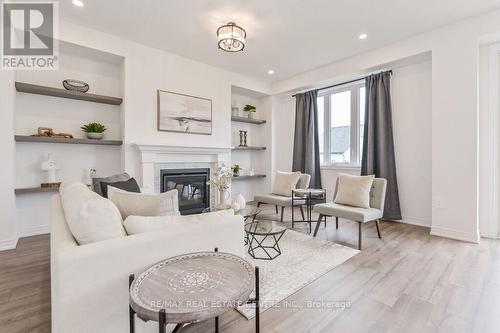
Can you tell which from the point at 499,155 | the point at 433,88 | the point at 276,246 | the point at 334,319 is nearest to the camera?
the point at 334,319

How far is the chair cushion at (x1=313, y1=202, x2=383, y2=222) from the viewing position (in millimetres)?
2869

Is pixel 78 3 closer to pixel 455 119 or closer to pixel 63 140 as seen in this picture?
pixel 63 140

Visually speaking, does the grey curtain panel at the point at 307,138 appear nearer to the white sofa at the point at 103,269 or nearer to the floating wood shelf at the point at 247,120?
the floating wood shelf at the point at 247,120

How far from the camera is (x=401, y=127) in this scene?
4043 millimetres

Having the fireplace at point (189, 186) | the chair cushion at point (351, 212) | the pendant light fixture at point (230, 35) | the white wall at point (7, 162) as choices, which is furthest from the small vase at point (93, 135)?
the chair cushion at point (351, 212)

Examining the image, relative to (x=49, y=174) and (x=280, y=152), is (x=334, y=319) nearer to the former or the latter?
(x=49, y=174)

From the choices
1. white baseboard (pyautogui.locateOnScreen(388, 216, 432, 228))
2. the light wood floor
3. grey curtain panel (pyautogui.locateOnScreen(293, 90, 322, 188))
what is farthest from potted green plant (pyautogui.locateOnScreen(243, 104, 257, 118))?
the light wood floor

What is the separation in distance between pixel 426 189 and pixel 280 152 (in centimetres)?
309

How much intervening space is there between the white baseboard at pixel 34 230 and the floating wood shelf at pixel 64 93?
1.89m

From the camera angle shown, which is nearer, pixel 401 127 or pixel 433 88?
pixel 433 88

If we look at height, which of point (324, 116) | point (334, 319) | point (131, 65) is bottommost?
point (334, 319)

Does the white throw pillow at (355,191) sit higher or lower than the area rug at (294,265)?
higher

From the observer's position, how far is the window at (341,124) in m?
4.65

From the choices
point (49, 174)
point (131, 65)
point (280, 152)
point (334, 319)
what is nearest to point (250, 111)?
point (280, 152)
